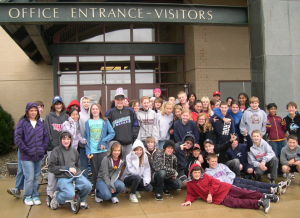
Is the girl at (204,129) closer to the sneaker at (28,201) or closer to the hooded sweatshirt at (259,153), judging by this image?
the hooded sweatshirt at (259,153)

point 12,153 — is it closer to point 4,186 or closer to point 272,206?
point 4,186

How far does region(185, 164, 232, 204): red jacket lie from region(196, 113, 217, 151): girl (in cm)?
121

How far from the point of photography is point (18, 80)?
38.7ft

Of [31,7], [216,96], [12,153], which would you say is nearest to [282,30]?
[216,96]

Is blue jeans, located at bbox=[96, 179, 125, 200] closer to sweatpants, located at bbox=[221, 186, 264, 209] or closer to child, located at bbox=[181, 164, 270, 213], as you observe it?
child, located at bbox=[181, 164, 270, 213]

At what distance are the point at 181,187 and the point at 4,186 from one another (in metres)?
3.83

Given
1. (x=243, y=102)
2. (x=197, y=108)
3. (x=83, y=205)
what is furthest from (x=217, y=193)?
(x=243, y=102)

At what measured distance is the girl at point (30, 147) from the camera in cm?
496

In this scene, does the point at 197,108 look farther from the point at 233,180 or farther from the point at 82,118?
the point at 82,118

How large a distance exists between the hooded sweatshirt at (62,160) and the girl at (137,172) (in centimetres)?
89

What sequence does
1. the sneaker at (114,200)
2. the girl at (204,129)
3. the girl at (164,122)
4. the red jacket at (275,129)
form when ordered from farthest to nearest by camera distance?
the red jacket at (275,129), the girl at (164,122), the girl at (204,129), the sneaker at (114,200)

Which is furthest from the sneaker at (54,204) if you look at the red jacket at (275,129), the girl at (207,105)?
the red jacket at (275,129)

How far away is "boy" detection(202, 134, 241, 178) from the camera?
18.8 feet

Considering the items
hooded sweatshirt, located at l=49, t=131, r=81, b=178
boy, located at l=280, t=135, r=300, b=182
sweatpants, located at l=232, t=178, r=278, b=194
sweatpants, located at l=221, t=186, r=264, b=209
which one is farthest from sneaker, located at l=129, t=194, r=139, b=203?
boy, located at l=280, t=135, r=300, b=182
